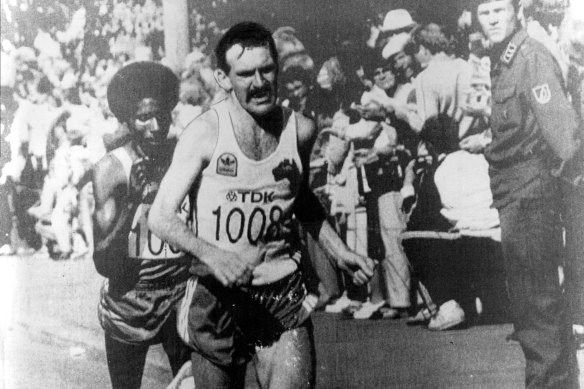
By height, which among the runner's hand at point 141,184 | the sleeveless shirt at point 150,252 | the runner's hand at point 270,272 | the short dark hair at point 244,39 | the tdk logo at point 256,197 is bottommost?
the runner's hand at point 270,272

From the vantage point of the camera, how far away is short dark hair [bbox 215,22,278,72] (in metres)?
2.96

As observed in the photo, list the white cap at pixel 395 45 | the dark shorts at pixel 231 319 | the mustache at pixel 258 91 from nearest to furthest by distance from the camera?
the dark shorts at pixel 231 319, the mustache at pixel 258 91, the white cap at pixel 395 45

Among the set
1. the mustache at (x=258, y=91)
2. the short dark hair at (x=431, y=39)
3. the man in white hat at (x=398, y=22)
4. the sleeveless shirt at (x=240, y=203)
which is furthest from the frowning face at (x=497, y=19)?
the sleeveless shirt at (x=240, y=203)

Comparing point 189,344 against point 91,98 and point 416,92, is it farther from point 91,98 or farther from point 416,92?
point 416,92

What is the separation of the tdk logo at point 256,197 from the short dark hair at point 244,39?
1.86 feet

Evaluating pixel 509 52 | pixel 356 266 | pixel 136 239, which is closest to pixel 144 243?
pixel 136 239


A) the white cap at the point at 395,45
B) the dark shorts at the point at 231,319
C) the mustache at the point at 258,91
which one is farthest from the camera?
the white cap at the point at 395,45

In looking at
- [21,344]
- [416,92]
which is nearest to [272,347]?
[21,344]

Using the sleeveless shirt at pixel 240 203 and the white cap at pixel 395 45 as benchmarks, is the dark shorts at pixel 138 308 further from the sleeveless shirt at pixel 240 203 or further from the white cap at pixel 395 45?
the white cap at pixel 395 45

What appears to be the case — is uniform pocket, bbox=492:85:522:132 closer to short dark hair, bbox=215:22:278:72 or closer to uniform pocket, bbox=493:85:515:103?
uniform pocket, bbox=493:85:515:103

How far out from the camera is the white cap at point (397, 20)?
3088 millimetres

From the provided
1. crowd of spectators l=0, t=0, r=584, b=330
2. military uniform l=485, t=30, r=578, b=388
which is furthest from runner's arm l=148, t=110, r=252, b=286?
military uniform l=485, t=30, r=578, b=388

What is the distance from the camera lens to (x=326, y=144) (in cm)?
303

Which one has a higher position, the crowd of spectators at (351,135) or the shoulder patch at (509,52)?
the shoulder patch at (509,52)
